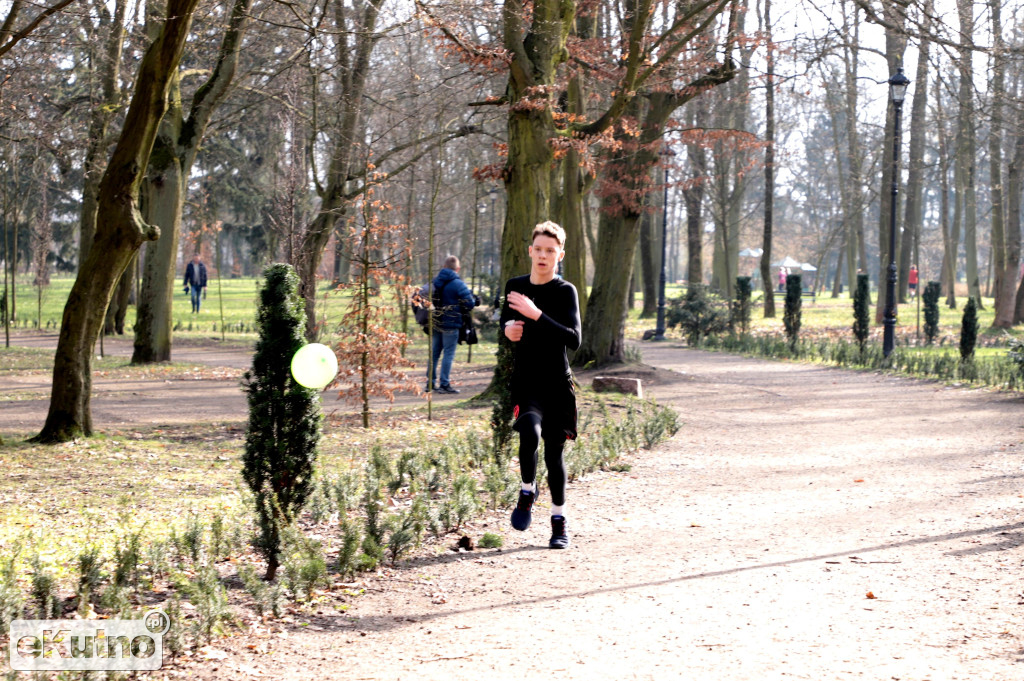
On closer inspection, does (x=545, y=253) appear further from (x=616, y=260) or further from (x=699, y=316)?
(x=699, y=316)

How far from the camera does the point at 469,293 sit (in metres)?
14.4

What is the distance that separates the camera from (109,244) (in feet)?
29.2

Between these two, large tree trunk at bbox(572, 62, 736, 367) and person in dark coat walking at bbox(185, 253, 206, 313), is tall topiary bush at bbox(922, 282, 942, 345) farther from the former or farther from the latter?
person in dark coat walking at bbox(185, 253, 206, 313)

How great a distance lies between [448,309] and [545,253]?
856 centimetres

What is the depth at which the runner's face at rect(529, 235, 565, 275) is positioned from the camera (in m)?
5.83

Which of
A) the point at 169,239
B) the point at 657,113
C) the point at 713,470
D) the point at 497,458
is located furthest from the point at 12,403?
the point at 657,113

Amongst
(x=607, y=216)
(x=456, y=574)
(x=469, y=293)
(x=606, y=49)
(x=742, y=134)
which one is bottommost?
(x=456, y=574)

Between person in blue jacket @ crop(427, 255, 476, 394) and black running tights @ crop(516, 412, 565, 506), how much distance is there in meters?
8.22

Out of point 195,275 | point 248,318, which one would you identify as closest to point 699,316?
point 248,318

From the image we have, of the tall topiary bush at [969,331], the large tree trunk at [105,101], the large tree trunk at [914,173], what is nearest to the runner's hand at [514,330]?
the tall topiary bush at [969,331]

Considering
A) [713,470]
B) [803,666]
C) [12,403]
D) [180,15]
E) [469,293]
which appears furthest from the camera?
[469,293]

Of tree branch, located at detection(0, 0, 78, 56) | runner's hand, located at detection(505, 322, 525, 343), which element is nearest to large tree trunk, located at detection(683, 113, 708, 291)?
tree branch, located at detection(0, 0, 78, 56)

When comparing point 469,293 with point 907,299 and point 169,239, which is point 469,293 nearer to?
point 169,239

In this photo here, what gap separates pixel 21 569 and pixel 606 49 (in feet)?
45.6
